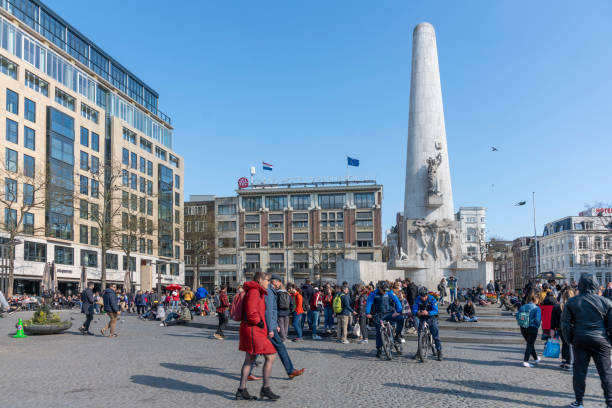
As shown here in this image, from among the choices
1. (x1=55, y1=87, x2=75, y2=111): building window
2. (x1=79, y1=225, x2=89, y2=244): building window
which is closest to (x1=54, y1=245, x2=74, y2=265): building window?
(x1=79, y1=225, x2=89, y2=244): building window

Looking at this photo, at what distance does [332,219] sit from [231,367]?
85.8 metres

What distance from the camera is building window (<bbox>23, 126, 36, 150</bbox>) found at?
51219 mm

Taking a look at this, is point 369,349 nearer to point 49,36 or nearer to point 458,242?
point 458,242

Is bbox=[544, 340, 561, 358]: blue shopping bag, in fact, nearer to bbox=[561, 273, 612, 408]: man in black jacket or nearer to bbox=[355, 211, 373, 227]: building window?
bbox=[561, 273, 612, 408]: man in black jacket

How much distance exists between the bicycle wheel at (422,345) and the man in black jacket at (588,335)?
4.75 m

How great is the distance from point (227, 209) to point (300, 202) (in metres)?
12.8

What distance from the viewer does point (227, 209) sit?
102 meters

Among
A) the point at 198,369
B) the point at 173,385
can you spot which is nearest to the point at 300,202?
the point at 198,369

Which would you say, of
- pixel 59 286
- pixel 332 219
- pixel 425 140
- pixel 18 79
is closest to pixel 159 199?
pixel 59 286

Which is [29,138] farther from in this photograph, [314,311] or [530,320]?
[530,320]

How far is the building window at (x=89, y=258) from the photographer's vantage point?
5982cm

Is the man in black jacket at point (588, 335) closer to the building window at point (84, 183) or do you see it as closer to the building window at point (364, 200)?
the building window at point (84, 183)

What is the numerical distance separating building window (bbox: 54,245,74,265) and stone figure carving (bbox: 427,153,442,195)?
123 feet

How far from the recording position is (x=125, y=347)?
1648cm
